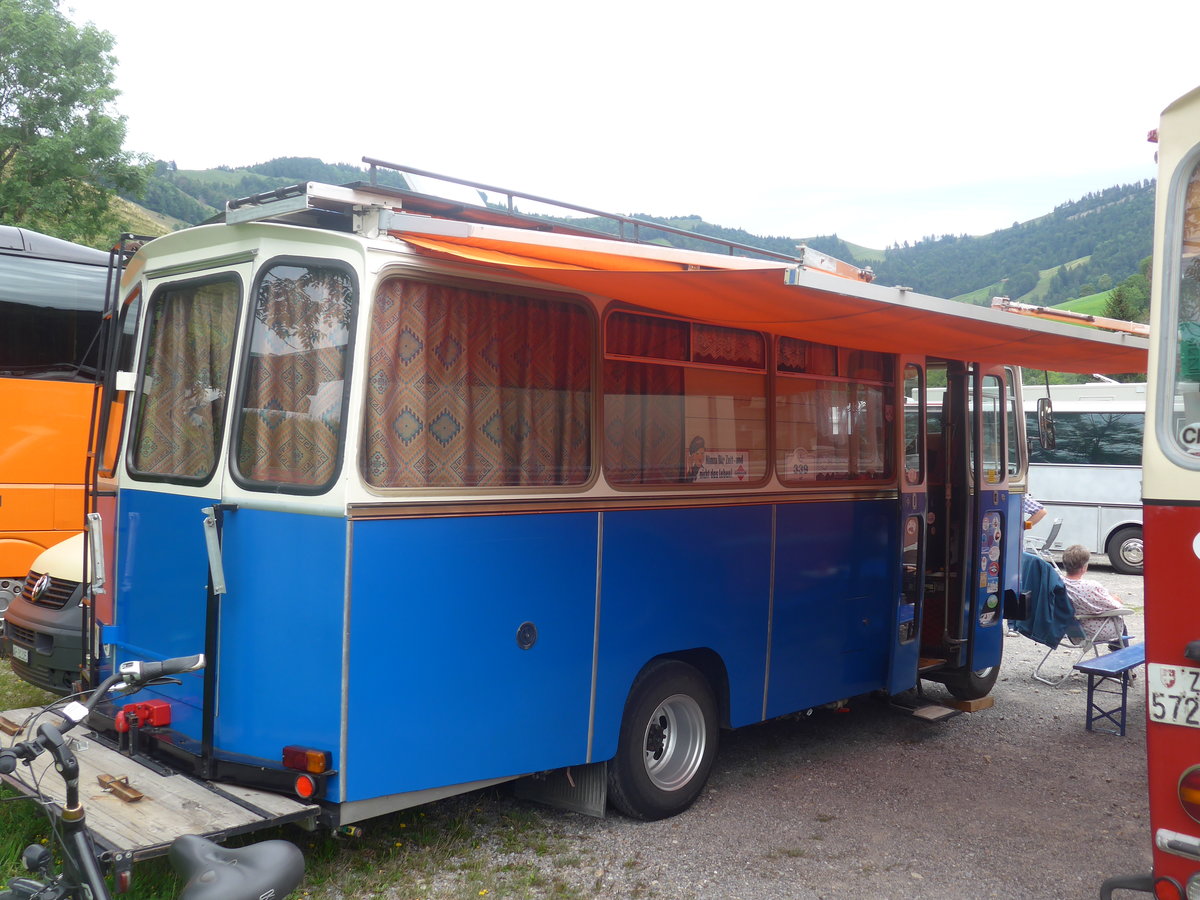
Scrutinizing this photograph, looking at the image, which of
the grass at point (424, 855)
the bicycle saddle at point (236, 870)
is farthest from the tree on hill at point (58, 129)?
the bicycle saddle at point (236, 870)

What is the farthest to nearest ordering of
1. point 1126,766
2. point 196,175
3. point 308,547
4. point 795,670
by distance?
point 196,175 → point 1126,766 → point 795,670 → point 308,547

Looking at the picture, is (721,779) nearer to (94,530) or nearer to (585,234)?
(585,234)

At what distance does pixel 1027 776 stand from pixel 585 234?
162 inches

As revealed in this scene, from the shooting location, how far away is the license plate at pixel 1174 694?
3.26 m

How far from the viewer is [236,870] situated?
2.48m

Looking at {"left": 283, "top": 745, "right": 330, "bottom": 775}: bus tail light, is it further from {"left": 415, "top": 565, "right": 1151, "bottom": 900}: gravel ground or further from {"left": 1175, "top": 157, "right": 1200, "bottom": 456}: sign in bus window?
{"left": 1175, "top": 157, "right": 1200, "bottom": 456}: sign in bus window

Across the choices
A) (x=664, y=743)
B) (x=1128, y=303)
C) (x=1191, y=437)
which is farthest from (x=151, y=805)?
(x=1128, y=303)

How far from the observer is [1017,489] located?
774 cm

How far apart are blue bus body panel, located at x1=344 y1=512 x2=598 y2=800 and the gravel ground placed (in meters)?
0.61

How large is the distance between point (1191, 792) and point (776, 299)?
89.8 inches

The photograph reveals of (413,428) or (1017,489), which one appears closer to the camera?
(413,428)

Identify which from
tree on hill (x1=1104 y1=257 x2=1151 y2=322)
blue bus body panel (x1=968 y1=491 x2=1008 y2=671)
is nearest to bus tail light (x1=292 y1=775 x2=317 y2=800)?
blue bus body panel (x1=968 y1=491 x2=1008 y2=671)

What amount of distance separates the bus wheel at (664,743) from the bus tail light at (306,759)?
156cm

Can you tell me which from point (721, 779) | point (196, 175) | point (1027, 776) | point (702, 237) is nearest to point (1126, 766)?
point (1027, 776)
